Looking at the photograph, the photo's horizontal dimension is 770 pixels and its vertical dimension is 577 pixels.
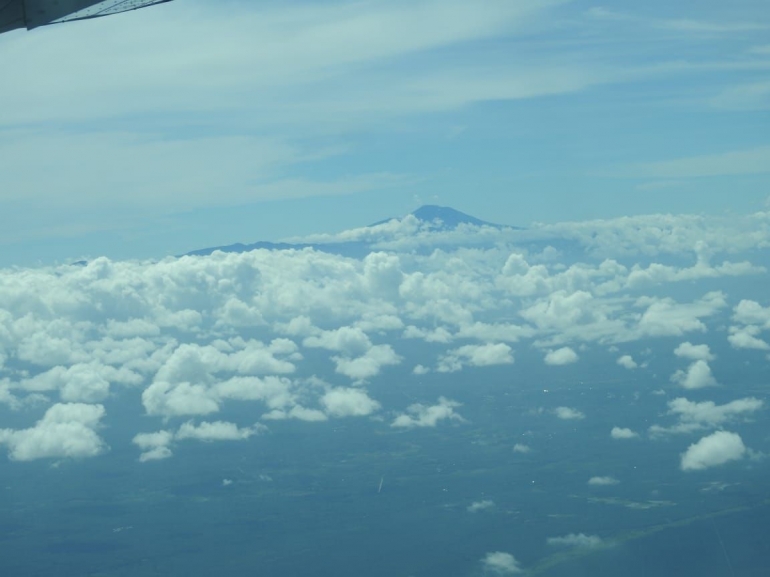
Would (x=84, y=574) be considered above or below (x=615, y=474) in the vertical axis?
above

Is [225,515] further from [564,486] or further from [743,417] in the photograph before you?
[743,417]

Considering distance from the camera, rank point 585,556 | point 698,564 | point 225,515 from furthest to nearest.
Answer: point 225,515 < point 585,556 < point 698,564

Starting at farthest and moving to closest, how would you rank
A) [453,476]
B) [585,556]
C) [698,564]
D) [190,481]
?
[190,481], [453,476], [585,556], [698,564]

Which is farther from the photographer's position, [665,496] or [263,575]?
[665,496]

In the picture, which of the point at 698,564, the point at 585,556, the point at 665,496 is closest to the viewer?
the point at 698,564

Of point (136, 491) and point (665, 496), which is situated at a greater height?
point (136, 491)

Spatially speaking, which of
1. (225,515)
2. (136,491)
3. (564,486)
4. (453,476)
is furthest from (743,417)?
(136,491)

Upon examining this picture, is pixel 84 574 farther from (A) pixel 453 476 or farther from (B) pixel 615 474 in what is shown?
(B) pixel 615 474

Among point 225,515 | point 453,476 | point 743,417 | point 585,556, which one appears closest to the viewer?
point 585,556

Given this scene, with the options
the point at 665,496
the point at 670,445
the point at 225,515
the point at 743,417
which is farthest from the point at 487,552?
the point at 743,417
